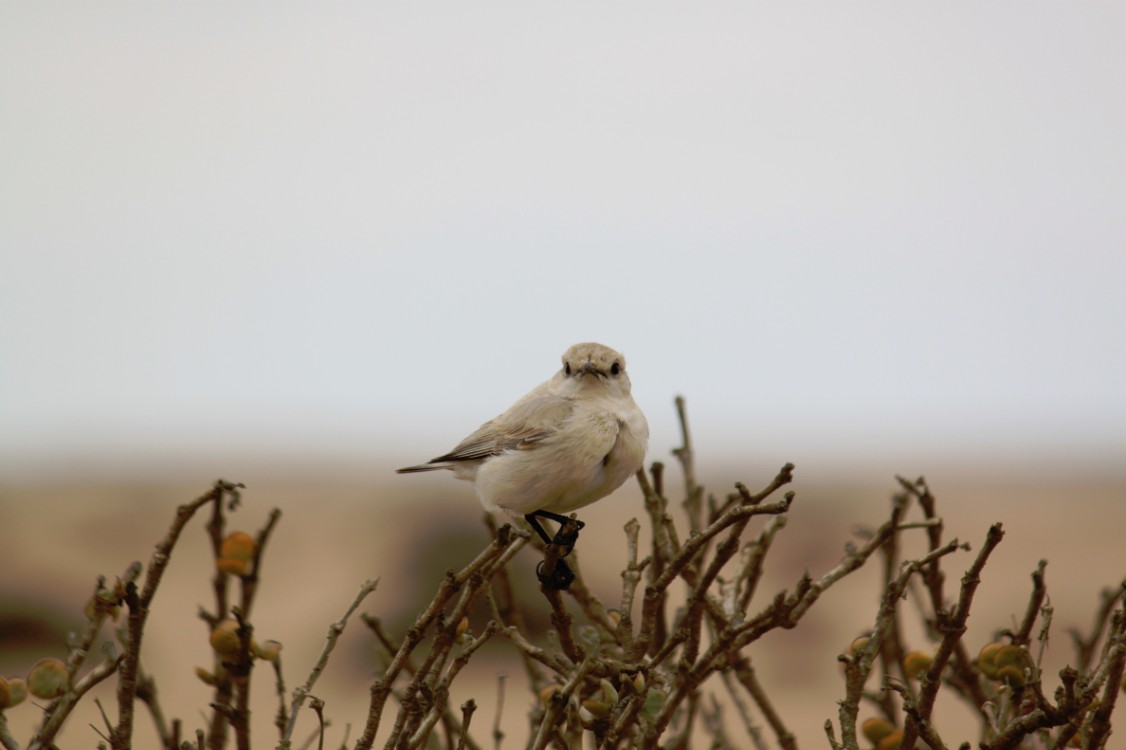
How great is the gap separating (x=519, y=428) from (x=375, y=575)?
55.1 feet

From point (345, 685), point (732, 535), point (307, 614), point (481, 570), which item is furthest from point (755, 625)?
point (307, 614)

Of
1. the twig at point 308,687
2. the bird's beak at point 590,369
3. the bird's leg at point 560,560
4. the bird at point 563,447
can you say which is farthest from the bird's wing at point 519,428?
the twig at point 308,687

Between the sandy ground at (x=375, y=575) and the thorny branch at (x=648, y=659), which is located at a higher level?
the thorny branch at (x=648, y=659)

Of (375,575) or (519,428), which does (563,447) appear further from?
(375,575)

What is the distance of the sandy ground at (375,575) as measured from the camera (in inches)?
591

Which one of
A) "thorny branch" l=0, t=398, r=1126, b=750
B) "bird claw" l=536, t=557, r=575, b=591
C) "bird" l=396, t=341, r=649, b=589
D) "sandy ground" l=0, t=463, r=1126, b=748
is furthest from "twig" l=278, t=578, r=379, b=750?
"sandy ground" l=0, t=463, r=1126, b=748

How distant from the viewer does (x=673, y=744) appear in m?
3.03

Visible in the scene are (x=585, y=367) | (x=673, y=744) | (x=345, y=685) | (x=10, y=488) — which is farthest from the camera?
(x=10, y=488)

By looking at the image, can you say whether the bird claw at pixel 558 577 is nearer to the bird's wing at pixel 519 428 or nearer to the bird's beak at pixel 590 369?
the bird's wing at pixel 519 428

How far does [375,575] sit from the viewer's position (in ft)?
66.6

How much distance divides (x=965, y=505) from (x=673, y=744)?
37582 mm

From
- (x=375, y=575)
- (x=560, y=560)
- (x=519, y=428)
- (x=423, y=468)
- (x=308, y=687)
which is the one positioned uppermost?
(x=519, y=428)

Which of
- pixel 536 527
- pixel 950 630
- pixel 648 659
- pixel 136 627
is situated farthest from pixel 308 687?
pixel 536 527

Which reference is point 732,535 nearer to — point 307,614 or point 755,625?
point 755,625
